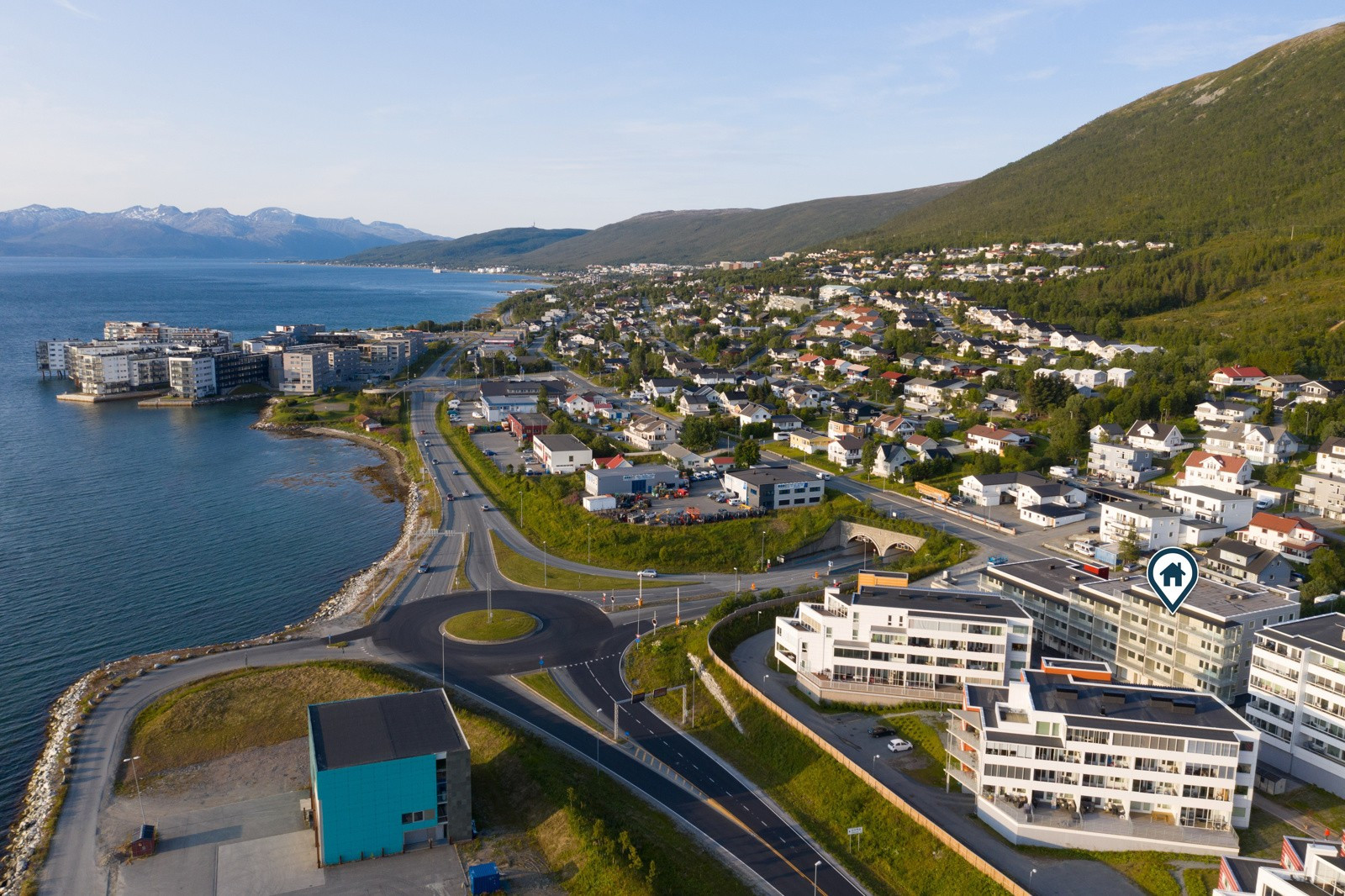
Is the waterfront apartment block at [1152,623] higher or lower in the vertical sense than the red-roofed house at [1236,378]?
lower

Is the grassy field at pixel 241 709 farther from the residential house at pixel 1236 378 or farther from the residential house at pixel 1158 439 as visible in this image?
the residential house at pixel 1236 378

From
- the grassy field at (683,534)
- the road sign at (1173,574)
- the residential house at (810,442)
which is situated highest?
the road sign at (1173,574)

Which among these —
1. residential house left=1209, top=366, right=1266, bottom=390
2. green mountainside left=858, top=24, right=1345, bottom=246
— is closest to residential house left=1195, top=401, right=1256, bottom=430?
residential house left=1209, top=366, right=1266, bottom=390

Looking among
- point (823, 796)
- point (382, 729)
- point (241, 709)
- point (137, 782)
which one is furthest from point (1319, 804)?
point (137, 782)

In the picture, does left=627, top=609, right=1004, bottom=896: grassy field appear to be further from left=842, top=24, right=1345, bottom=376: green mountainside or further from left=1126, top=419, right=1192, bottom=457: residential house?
left=842, top=24, right=1345, bottom=376: green mountainside

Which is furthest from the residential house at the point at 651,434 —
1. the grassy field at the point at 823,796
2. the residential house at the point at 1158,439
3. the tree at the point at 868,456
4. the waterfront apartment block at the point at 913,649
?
the waterfront apartment block at the point at 913,649

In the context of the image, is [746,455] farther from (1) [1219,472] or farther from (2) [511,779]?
(2) [511,779]
